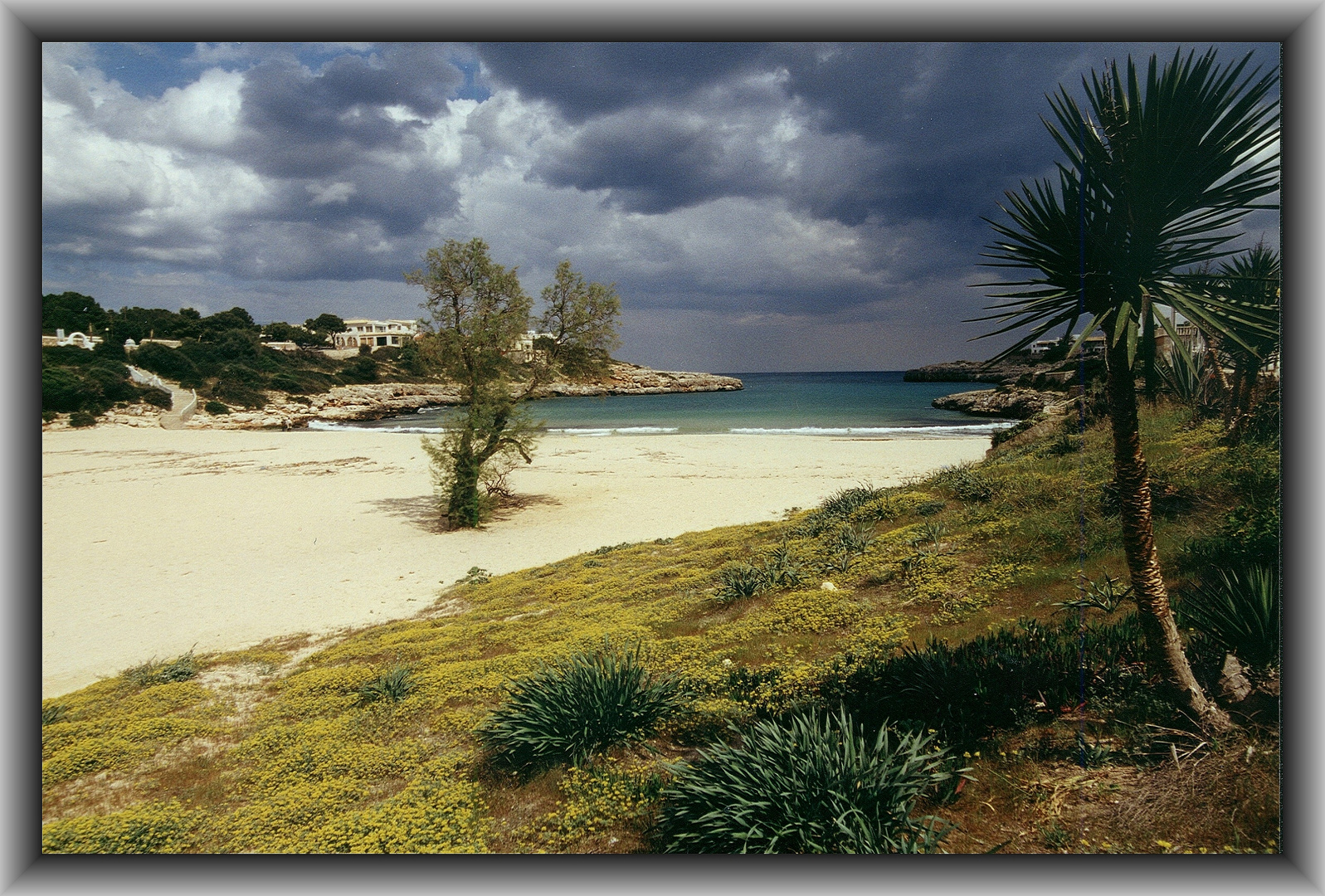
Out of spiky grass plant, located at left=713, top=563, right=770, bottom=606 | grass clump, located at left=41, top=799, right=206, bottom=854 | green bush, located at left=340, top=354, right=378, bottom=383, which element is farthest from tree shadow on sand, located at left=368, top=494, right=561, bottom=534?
grass clump, located at left=41, top=799, right=206, bottom=854

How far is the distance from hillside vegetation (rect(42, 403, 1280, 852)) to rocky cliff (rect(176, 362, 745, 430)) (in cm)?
1003

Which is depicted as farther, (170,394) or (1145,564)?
(170,394)

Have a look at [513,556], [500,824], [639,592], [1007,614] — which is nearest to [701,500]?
[513,556]

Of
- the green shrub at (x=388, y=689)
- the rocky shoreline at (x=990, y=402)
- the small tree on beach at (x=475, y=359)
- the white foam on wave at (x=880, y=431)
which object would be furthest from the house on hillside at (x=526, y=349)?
the rocky shoreline at (x=990, y=402)

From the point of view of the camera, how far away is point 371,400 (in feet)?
140

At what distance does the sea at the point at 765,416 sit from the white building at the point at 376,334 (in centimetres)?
796

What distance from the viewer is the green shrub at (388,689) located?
444cm

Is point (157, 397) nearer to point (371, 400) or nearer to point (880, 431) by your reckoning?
point (880, 431)

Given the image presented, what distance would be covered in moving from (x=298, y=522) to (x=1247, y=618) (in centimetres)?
1568

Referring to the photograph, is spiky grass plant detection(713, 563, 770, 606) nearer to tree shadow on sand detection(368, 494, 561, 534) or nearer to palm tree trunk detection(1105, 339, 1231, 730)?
palm tree trunk detection(1105, 339, 1231, 730)

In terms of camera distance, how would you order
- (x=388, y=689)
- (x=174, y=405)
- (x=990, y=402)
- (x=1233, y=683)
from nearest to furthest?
(x=1233, y=683) < (x=388, y=689) < (x=174, y=405) < (x=990, y=402)

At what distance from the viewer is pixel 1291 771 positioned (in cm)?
289

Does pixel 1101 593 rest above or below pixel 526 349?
below

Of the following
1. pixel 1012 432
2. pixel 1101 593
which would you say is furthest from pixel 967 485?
pixel 1012 432
